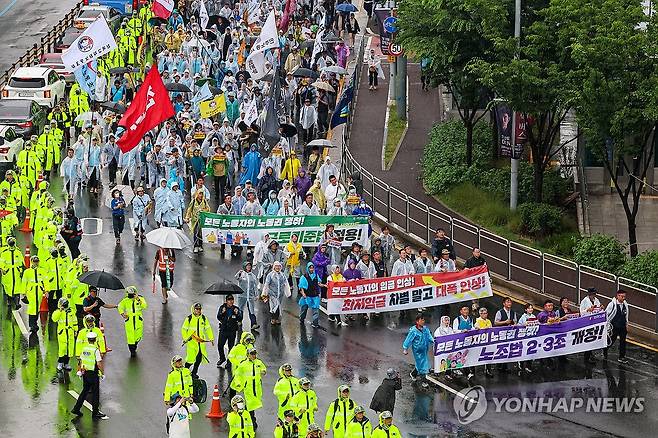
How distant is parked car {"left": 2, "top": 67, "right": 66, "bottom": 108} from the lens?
50.1 meters

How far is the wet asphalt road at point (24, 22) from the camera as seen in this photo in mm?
62188

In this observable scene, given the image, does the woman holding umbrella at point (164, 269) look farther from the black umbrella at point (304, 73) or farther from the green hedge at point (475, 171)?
the black umbrella at point (304, 73)

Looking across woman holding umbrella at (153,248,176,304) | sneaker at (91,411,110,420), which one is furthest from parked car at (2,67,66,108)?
sneaker at (91,411,110,420)

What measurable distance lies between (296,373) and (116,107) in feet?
53.7

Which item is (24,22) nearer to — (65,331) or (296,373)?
(65,331)

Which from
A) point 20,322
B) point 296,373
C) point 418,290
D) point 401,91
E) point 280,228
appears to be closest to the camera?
point 296,373

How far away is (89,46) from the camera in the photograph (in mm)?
47188

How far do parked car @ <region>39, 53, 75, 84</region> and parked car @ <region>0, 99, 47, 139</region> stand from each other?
4.52 meters

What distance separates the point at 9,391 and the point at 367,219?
32.5 feet

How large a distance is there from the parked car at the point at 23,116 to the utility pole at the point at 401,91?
10.2 metres

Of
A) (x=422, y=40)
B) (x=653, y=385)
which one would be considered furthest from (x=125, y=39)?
(x=653, y=385)

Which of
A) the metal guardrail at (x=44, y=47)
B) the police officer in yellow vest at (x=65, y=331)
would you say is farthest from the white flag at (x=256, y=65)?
the police officer in yellow vest at (x=65, y=331)

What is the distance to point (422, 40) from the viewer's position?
44.7 m

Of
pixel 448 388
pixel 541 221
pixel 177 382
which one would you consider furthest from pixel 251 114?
pixel 177 382
